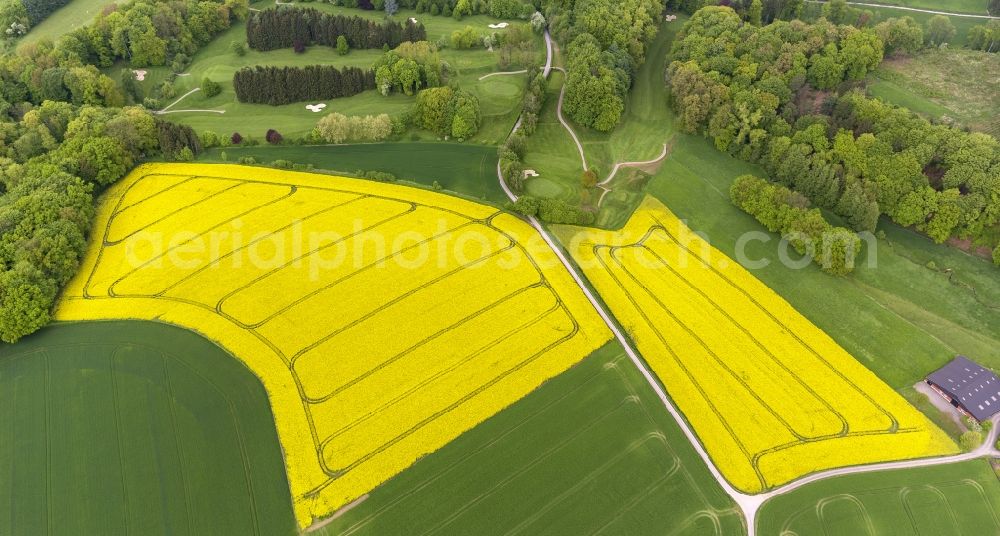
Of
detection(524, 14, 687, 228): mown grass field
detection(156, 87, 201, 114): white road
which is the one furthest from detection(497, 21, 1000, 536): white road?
detection(156, 87, 201, 114): white road

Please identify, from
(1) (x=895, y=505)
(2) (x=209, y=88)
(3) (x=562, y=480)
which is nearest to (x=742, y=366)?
(1) (x=895, y=505)

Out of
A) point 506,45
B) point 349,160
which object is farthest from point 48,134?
point 506,45

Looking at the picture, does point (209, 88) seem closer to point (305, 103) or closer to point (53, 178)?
point (305, 103)

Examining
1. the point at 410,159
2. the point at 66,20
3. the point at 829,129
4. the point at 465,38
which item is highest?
the point at 465,38

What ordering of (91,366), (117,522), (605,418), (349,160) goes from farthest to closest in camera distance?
1. (349,160)
2. (91,366)
3. (605,418)
4. (117,522)

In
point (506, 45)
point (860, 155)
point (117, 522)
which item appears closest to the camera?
point (117, 522)

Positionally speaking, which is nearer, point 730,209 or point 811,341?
point 811,341

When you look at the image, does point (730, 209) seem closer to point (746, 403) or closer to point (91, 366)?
point (746, 403)
